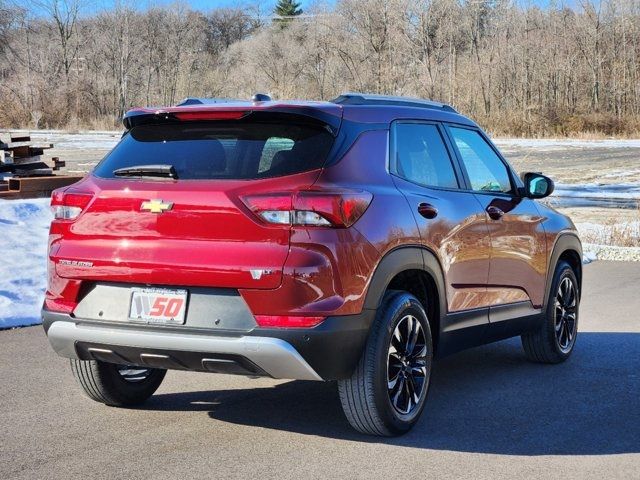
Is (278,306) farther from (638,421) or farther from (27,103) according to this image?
(27,103)

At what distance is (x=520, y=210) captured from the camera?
7.06m

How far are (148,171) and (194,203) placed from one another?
405mm

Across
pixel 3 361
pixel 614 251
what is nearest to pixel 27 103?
pixel 614 251

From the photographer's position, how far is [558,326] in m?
7.68

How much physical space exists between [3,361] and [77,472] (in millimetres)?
2992

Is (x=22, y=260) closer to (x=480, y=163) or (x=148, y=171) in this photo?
(x=480, y=163)

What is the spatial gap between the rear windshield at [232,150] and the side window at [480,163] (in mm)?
1601

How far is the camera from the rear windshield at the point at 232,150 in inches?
202

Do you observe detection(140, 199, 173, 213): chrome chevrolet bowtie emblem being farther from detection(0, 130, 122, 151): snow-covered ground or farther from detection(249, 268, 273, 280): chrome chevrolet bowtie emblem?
detection(0, 130, 122, 151): snow-covered ground

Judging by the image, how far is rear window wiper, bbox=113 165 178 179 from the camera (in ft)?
17.2

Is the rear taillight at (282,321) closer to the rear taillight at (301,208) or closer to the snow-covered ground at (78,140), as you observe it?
the rear taillight at (301,208)

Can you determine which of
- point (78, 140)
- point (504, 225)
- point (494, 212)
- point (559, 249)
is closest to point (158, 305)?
point (494, 212)

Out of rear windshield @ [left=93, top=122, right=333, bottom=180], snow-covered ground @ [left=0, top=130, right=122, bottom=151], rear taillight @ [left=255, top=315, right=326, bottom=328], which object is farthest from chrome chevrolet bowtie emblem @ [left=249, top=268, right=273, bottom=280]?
snow-covered ground @ [left=0, top=130, right=122, bottom=151]

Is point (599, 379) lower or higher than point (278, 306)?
lower
